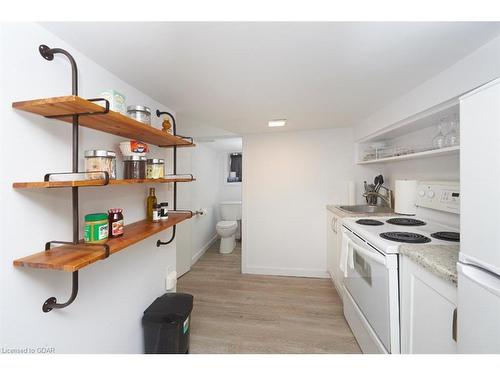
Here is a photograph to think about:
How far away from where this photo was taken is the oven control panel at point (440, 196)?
1.36 metres

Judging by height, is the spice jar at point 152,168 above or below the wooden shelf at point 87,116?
below

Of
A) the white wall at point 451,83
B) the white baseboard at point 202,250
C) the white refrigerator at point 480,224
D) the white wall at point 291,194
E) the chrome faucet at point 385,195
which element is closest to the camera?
the white refrigerator at point 480,224

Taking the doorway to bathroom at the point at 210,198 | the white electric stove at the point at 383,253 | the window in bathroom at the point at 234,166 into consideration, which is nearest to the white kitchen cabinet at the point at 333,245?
the white electric stove at the point at 383,253

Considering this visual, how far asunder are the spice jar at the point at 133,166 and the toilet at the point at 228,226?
2.52 m

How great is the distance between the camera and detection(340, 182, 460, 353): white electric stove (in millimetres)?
1089

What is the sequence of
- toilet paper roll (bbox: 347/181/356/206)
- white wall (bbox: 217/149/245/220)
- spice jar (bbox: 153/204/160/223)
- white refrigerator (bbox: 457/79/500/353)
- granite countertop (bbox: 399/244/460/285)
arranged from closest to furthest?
white refrigerator (bbox: 457/79/500/353), granite countertop (bbox: 399/244/460/285), spice jar (bbox: 153/204/160/223), toilet paper roll (bbox: 347/181/356/206), white wall (bbox: 217/149/245/220)

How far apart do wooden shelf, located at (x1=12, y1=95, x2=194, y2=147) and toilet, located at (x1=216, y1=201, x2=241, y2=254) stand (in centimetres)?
250

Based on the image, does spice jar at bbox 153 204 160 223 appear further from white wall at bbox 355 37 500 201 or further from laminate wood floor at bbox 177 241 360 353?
white wall at bbox 355 37 500 201

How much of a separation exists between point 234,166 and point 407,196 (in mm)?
3550

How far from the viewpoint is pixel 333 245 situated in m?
2.33

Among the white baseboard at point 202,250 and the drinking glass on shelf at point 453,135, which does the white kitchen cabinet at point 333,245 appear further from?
the white baseboard at point 202,250

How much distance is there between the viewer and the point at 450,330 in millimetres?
789

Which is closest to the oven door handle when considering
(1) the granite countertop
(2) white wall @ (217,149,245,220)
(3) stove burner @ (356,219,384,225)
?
(1) the granite countertop
